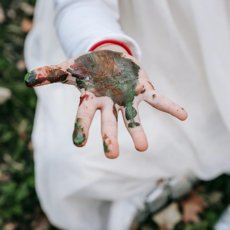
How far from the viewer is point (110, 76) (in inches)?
40.9

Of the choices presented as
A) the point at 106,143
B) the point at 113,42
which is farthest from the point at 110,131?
the point at 113,42

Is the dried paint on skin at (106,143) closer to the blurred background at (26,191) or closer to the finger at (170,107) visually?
the finger at (170,107)

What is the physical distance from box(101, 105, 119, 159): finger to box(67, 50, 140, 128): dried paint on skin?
3cm

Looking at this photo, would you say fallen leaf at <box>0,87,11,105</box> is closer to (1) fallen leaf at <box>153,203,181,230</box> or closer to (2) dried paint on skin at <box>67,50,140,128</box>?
(1) fallen leaf at <box>153,203,181,230</box>

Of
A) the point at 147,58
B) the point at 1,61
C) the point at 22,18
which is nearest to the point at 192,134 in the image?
the point at 147,58

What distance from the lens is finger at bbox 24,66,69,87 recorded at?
3.25 feet

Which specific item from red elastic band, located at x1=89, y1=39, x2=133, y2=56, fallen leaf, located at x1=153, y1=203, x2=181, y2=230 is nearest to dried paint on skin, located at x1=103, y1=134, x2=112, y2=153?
red elastic band, located at x1=89, y1=39, x2=133, y2=56

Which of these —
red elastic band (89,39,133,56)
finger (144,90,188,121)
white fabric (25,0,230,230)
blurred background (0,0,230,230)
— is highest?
finger (144,90,188,121)

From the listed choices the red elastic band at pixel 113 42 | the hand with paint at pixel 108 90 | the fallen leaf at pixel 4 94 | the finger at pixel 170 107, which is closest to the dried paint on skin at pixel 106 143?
the hand with paint at pixel 108 90

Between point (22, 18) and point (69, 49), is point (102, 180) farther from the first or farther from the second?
point (22, 18)

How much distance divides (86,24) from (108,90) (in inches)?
8.8

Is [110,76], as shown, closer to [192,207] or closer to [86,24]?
[86,24]

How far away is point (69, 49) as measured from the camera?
1.19 m

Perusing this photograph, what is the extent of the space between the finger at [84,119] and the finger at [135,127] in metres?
0.07
